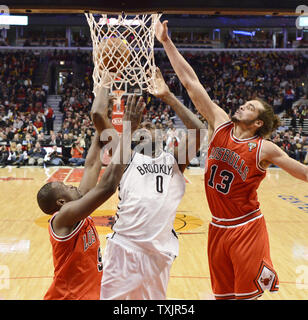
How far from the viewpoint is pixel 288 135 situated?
51.3 feet

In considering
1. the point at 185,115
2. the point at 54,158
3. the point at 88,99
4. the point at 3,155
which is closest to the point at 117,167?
the point at 185,115

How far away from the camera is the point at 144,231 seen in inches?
90.1

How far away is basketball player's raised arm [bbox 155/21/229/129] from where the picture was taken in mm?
2889

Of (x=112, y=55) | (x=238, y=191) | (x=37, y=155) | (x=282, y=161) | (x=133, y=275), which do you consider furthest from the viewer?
(x=37, y=155)

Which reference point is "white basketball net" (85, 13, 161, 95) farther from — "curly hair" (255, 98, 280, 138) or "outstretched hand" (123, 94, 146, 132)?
"outstretched hand" (123, 94, 146, 132)

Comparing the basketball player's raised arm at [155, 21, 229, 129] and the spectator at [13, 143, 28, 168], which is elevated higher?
the basketball player's raised arm at [155, 21, 229, 129]

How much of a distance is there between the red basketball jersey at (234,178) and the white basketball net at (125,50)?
0.89 metres

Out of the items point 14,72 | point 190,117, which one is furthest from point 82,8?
point 14,72

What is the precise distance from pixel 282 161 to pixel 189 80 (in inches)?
34.1

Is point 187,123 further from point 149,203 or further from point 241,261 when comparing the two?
point 241,261

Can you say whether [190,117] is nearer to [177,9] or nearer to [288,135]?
[177,9]

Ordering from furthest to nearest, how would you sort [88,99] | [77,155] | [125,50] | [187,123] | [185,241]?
1. [88,99]
2. [77,155]
3. [185,241]
4. [125,50]
5. [187,123]

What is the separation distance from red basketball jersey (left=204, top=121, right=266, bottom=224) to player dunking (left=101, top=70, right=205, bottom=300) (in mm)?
590

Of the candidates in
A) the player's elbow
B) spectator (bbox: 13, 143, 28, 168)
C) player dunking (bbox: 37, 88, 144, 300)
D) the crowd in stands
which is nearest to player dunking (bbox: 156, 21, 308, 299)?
player dunking (bbox: 37, 88, 144, 300)
